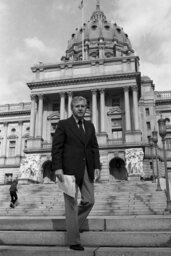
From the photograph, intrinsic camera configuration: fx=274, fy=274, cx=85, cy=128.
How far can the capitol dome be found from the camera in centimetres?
6381

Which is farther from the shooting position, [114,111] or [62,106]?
[114,111]

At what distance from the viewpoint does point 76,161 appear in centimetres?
461

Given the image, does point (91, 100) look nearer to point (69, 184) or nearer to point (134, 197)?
Result: point (134, 197)

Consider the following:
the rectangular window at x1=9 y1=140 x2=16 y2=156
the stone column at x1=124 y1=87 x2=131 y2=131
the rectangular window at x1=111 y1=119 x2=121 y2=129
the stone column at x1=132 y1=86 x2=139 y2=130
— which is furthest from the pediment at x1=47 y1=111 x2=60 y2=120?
the rectangular window at x1=9 y1=140 x2=16 y2=156

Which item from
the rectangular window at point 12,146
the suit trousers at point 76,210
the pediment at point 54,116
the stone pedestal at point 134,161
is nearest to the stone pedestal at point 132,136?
the stone pedestal at point 134,161

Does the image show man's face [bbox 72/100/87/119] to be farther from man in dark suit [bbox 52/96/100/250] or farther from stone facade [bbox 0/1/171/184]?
stone facade [bbox 0/1/171/184]

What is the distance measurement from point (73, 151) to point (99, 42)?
63931 millimetres

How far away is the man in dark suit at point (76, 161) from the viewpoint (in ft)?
14.7

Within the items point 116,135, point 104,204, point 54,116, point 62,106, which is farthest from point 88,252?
point 54,116

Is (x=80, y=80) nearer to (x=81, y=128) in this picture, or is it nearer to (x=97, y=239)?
(x=81, y=128)

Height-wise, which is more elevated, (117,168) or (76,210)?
(117,168)

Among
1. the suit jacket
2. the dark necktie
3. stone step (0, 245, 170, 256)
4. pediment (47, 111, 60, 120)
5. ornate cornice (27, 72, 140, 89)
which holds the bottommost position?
stone step (0, 245, 170, 256)

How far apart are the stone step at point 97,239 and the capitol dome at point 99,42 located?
58091 millimetres

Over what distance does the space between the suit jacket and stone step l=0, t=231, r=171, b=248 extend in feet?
3.28
